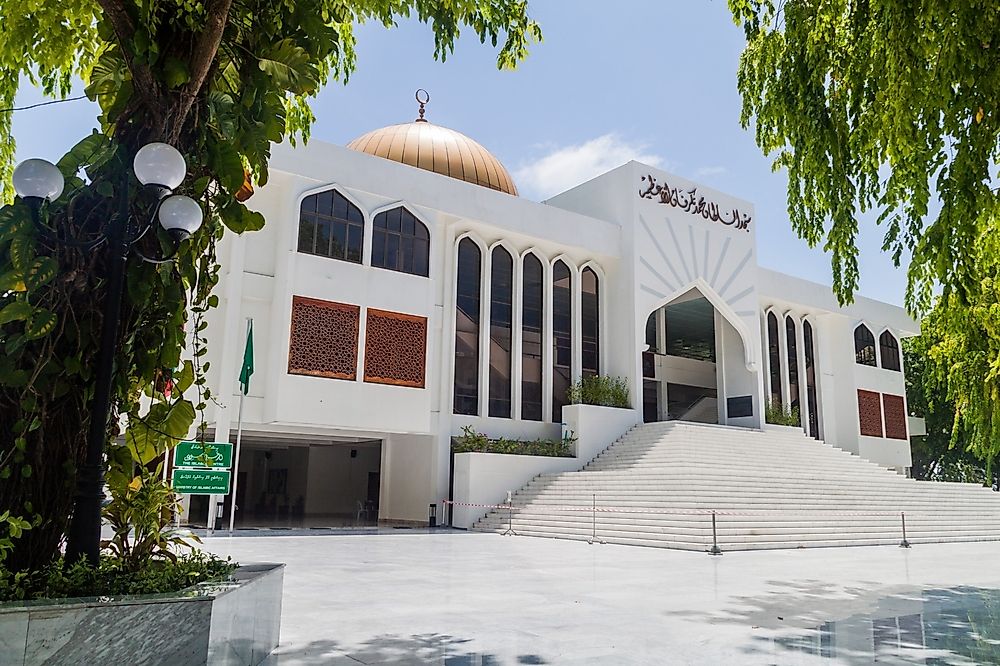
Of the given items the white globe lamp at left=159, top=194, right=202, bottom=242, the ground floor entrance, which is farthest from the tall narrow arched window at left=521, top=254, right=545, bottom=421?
the white globe lamp at left=159, top=194, right=202, bottom=242

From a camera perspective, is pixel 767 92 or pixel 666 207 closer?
pixel 767 92

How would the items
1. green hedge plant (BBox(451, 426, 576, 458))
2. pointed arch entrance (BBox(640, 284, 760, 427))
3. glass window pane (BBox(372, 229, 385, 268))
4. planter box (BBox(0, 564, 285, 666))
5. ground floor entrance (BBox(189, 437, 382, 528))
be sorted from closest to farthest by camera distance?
planter box (BBox(0, 564, 285, 666)), glass window pane (BBox(372, 229, 385, 268)), green hedge plant (BBox(451, 426, 576, 458)), ground floor entrance (BBox(189, 437, 382, 528)), pointed arch entrance (BBox(640, 284, 760, 427))

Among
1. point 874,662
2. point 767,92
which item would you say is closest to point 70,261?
point 874,662

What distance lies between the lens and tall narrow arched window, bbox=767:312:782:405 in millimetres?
Result: 26016

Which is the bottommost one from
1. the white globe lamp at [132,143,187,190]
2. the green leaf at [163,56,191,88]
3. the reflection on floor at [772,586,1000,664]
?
the reflection on floor at [772,586,1000,664]

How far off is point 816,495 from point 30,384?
15.9 metres

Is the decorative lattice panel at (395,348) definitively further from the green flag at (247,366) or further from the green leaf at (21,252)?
the green leaf at (21,252)

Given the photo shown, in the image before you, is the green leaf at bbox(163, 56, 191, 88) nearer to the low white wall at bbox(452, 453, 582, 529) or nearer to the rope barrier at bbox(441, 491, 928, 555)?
the rope barrier at bbox(441, 491, 928, 555)

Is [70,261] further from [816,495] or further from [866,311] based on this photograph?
[866,311]

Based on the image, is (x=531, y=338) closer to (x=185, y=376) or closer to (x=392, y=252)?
(x=392, y=252)

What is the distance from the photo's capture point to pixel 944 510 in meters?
17.9

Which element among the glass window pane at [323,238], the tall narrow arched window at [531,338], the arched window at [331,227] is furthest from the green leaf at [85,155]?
the tall narrow arched window at [531,338]

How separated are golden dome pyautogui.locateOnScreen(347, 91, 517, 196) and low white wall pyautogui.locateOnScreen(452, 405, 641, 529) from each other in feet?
24.0

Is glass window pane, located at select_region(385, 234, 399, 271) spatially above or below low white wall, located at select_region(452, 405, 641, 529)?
above
